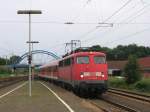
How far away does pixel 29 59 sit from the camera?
29609 millimetres

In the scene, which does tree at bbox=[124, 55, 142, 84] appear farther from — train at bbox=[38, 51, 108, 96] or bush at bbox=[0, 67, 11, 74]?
bush at bbox=[0, 67, 11, 74]

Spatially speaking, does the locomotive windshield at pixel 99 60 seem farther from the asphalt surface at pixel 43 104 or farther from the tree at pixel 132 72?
the tree at pixel 132 72

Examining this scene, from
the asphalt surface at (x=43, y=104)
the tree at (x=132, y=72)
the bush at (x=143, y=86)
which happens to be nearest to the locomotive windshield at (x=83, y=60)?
the asphalt surface at (x=43, y=104)

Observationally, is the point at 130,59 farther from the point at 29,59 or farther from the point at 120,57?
the point at 120,57

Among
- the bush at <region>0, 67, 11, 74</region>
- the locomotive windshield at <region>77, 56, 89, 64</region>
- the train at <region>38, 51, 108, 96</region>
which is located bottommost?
the train at <region>38, 51, 108, 96</region>

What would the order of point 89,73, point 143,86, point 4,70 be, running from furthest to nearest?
point 4,70 → point 143,86 → point 89,73

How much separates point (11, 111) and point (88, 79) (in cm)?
1011

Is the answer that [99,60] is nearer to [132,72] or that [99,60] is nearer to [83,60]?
[83,60]

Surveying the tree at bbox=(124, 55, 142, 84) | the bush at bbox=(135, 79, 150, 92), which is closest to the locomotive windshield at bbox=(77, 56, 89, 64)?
the bush at bbox=(135, 79, 150, 92)

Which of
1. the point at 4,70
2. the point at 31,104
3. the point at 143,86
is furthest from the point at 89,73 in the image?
the point at 4,70

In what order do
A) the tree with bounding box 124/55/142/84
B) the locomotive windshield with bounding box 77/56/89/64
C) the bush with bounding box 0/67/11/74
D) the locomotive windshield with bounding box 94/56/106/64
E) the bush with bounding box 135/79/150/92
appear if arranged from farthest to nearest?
the bush with bounding box 0/67/11/74 → the tree with bounding box 124/55/142/84 → the bush with bounding box 135/79/150/92 → the locomotive windshield with bounding box 77/56/89/64 → the locomotive windshield with bounding box 94/56/106/64

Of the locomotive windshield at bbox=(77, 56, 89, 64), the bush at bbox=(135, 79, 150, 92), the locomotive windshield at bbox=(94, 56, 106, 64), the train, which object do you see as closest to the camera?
the train

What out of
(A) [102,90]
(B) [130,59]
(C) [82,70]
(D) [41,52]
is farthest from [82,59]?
(D) [41,52]

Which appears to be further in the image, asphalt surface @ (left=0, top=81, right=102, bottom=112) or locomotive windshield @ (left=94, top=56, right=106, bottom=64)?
locomotive windshield @ (left=94, top=56, right=106, bottom=64)
